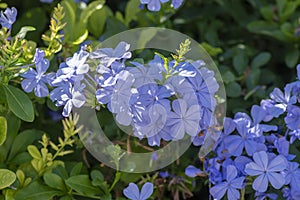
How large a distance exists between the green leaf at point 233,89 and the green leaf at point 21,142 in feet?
1.54

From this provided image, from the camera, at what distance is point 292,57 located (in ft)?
5.33

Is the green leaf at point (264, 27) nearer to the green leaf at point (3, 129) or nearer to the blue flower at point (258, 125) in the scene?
the blue flower at point (258, 125)

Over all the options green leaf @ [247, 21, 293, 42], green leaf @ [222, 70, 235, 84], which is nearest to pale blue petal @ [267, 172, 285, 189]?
green leaf @ [222, 70, 235, 84]

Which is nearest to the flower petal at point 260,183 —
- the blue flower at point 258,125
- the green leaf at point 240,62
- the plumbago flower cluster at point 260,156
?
the plumbago flower cluster at point 260,156

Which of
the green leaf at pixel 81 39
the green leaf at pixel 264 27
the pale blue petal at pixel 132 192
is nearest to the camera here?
the pale blue petal at pixel 132 192

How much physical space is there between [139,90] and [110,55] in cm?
10

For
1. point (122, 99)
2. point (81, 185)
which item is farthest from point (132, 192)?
point (122, 99)

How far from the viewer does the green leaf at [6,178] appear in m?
1.17

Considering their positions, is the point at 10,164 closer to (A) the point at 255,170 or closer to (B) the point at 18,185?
(B) the point at 18,185

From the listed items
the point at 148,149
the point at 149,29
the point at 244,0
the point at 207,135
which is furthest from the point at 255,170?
the point at 244,0

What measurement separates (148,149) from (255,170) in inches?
9.8

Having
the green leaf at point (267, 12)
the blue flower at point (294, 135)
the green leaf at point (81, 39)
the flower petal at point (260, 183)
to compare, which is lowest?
the flower petal at point (260, 183)

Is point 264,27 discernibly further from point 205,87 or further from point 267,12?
point 205,87

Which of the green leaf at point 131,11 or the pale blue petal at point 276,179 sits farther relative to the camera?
the green leaf at point 131,11
